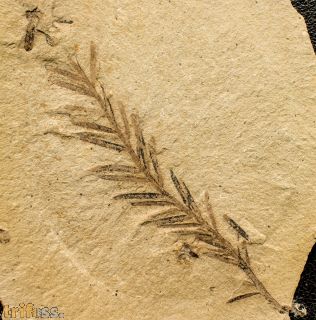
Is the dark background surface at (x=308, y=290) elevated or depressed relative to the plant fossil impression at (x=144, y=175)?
depressed

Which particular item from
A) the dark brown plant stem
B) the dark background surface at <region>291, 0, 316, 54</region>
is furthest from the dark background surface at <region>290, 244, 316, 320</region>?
the dark background surface at <region>291, 0, 316, 54</region>

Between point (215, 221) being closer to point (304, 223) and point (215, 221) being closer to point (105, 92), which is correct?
point (304, 223)

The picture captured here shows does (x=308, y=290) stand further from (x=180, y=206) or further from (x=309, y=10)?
(x=309, y=10)

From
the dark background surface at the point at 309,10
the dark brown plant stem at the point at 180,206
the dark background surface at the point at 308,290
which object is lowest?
the dark background surface at the point at 308,290

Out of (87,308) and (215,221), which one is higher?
(215,221)

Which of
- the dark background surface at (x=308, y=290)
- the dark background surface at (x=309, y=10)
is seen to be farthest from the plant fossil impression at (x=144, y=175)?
the dark background surface at (x=309, y=10)

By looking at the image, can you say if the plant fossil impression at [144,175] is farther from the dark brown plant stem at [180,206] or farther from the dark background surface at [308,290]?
the dark background surface at [308,290]

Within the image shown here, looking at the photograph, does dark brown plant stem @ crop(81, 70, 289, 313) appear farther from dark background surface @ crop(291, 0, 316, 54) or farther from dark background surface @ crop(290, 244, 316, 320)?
dark background surface @ crop(291, 0, 316, 54)

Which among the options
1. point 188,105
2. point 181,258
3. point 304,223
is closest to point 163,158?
point 188,105
